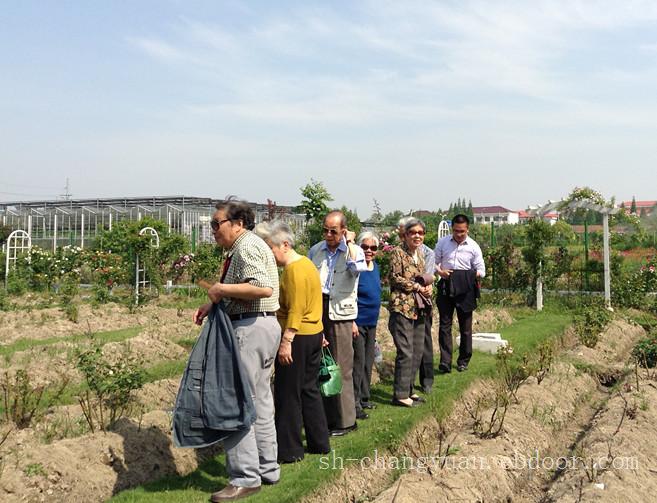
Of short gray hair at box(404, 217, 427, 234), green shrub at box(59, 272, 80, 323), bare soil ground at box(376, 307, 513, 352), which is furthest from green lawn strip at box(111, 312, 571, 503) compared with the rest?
green shrub at box(59, 272, 80, 323)


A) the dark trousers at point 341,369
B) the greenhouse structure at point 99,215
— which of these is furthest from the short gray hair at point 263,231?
the greenhouse structure at point 99,215

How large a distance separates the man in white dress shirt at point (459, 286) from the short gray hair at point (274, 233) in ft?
10.7

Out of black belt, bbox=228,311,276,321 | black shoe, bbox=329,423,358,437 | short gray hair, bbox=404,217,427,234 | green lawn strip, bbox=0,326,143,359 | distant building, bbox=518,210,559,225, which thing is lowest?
black shoe, bbox=329,423,358,437

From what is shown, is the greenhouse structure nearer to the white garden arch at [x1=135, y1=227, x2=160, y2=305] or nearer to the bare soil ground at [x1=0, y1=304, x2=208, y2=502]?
the white garden arch at [x1=135, y1=227, x2=160, y2=305]

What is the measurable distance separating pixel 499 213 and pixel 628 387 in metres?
98.4

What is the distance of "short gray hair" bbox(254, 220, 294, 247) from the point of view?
4414mm

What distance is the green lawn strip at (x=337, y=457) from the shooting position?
12.8ft

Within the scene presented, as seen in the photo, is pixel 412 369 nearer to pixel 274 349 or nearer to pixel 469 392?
pixel 469 392

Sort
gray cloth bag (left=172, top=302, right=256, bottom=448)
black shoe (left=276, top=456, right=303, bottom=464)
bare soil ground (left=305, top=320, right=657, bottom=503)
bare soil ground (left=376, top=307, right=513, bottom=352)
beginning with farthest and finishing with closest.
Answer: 1. bare soil ground (left=376, top=307, right=513, bottom=352)
2. black shoe (left=276, top=456, right=303, bottom=464)
3. bare soil ground (left=305, top=320, right=657, bottom=503)
4. gray cloth bag (left=172, top=302, right=256, bottom=448)

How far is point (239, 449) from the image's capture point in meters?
3.86

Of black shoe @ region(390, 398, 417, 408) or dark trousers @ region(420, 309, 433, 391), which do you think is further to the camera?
dark trousers @ region(420, 309, 433, 391)

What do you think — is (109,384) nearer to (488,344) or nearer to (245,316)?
(245,316)

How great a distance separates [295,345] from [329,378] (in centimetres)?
55

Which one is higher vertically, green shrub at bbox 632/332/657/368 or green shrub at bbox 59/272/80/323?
green shrub at bbox 59/272/80/323
